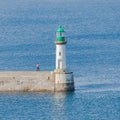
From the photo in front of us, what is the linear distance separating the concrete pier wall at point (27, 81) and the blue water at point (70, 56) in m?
0.69

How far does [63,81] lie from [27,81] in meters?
2.12

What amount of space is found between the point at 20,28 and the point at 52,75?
160 ft

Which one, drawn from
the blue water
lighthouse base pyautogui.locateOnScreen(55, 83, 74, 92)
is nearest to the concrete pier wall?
lighthouse base pyautogui.locateOnScreen(55, 83, 74, 92)

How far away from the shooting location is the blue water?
71.2 metres

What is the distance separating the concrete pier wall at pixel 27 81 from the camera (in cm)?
7531

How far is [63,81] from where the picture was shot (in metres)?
75.5

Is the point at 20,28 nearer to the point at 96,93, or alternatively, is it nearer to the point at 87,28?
the point at 87,28

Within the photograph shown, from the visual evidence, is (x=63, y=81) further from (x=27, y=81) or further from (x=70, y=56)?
(x=70, y=56)

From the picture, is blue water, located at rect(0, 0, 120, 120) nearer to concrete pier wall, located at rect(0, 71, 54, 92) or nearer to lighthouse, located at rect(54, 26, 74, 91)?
lighthouse, located at rect(54, 26, 74, 91)

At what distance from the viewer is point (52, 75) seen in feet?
247

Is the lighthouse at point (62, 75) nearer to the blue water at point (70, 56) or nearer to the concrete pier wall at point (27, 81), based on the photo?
the concrete pier wall at point (27, 81)

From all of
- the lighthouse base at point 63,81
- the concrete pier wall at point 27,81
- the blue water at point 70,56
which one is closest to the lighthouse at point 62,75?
the lighthouse base at point 63,81

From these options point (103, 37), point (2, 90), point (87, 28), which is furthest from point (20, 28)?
point (2, 90)

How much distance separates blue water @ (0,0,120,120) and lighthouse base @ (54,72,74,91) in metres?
0.52
